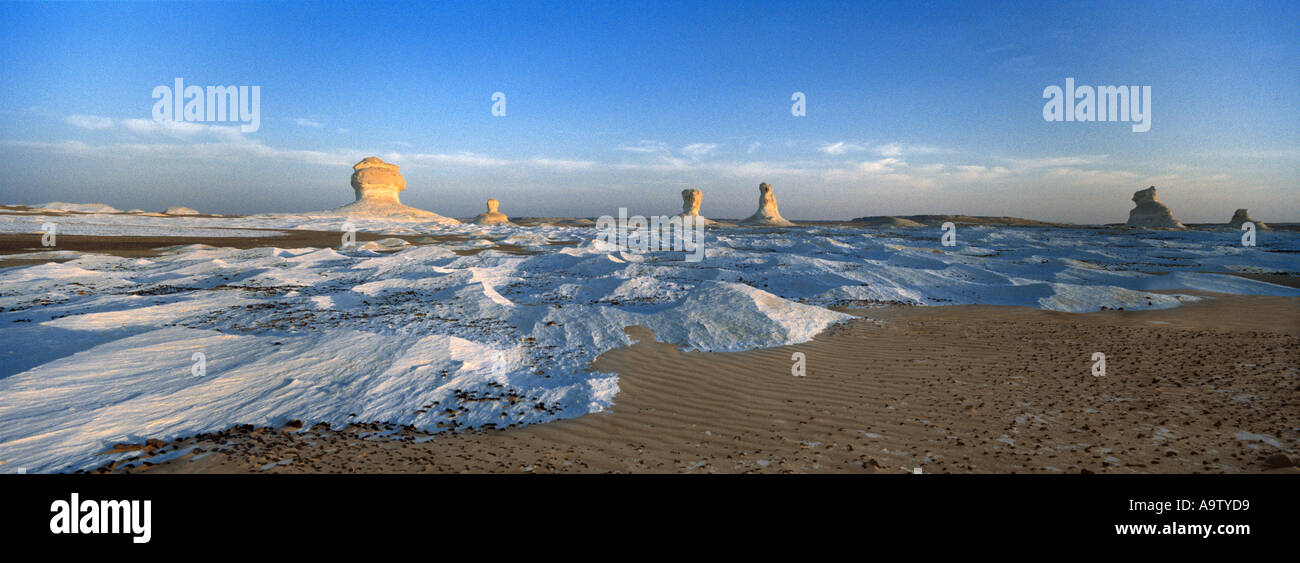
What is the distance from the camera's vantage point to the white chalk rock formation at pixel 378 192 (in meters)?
83.8

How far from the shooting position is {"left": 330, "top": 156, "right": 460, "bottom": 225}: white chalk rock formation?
8381 centimetres

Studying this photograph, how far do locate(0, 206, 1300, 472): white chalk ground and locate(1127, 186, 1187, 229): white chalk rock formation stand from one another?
58641 mm

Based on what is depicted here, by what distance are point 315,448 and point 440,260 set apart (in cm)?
2061

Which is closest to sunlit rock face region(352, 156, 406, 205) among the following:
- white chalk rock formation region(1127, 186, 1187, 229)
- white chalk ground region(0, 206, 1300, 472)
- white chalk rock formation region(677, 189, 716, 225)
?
white chalk rock formation region(677, 189, 716, 225)

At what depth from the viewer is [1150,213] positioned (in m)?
69.2

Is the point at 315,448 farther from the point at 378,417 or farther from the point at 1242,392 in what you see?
the point at 1242,392

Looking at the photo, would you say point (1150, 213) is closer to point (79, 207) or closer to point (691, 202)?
point (691, 202)

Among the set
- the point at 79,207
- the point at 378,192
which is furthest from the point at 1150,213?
the point at 79,207

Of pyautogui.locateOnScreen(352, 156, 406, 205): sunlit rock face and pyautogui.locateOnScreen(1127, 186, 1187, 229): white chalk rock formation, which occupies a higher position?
pyautogui.locateOnScreen(352, 156, 406, 205): sunlit rock face

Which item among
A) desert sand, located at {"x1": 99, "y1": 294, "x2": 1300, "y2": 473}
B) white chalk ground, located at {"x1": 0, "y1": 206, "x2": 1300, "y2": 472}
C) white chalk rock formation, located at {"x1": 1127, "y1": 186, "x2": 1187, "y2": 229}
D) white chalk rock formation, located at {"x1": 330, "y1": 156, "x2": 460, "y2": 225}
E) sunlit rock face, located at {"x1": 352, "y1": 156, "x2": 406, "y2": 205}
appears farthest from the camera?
sunlit rock face, located at {"x1": 352, "y1": 156, "x2": 406, "y2": 205}

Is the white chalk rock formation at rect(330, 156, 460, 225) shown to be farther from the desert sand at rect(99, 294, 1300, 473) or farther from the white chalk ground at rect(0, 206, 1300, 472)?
the desert sand at rect(99, 294, 1300, 473)

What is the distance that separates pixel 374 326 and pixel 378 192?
299 feet

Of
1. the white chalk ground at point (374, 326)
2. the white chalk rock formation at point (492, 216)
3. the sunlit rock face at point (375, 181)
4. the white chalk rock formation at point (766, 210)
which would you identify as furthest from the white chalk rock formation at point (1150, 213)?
the sunlit rock face at point (375, 181)

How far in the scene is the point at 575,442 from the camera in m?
5.02
